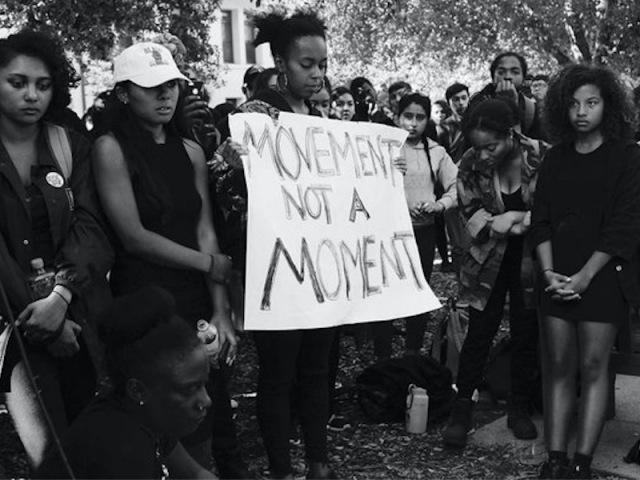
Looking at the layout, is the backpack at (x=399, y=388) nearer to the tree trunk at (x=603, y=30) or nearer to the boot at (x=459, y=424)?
the boot at (x=459, y=424)

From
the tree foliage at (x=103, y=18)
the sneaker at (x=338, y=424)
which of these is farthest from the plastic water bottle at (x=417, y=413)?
the tree foliage at (x=103, y=18)

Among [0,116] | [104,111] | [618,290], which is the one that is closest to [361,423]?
[618,290]

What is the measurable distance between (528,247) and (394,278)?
73 centimetres

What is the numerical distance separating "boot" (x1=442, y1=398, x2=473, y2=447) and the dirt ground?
0.06 metres

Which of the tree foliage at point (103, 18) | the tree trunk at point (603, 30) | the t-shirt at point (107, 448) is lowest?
Result: the t-shirt at point (107, 448)

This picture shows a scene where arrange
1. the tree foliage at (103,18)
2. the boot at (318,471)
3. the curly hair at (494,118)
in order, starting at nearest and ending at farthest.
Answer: the boot at (318,471), the curly hair at (494,118), the tree foliage at (103,18)

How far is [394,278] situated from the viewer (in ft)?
15.7

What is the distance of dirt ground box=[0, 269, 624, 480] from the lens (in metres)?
5.03

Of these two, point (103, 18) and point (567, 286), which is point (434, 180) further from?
point (103, 18)

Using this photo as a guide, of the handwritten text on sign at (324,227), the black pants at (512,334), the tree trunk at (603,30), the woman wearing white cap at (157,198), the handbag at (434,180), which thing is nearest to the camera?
the woman wearing white cap at (157,198)

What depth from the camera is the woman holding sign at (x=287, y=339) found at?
4309mm

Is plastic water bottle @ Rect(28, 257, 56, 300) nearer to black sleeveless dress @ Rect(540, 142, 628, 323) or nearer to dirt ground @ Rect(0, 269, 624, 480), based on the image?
dirt ground @ Rect(0, 269, 624, 480)

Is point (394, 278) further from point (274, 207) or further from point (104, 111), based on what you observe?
point (104, 111)

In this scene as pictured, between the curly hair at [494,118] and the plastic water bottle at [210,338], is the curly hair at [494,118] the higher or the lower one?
the higher one
